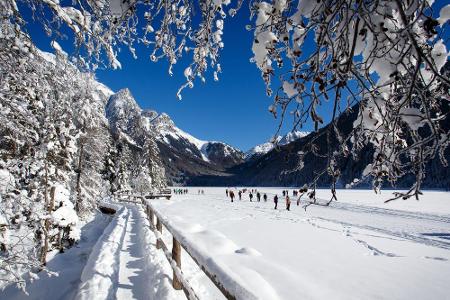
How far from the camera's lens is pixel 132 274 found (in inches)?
219

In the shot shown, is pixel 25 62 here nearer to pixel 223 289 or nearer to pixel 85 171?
pixel 223 289

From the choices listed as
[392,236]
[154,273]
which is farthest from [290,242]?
[154,273]

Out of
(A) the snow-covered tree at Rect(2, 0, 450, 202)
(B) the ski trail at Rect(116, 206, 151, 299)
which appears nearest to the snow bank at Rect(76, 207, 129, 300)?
(B) the ski trail at Rect(116, 206, 151, 299)

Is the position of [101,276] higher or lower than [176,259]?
lower

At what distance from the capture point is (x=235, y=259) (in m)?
6.91

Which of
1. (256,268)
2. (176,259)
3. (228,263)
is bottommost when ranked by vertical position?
(256,268)

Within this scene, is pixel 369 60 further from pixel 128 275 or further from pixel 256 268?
pixel 256 268

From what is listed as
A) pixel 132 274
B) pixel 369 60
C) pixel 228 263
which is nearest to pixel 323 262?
pixel 228 263

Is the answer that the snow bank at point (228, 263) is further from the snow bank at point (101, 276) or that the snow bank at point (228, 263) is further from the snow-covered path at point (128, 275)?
the snow bank at point (101, 276)

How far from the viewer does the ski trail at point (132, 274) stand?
15.4 feet

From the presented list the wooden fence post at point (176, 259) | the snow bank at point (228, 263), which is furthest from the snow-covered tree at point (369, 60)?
the wooden fence post at point (176, 259)

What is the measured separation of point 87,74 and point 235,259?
4.72 m

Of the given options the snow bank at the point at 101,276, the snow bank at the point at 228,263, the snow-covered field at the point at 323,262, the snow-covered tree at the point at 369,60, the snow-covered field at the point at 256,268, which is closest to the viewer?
the snow-covered tree at the point at 369,60

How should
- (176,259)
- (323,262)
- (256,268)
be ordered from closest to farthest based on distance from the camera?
(176,259) → (256,268) → (323,262)
